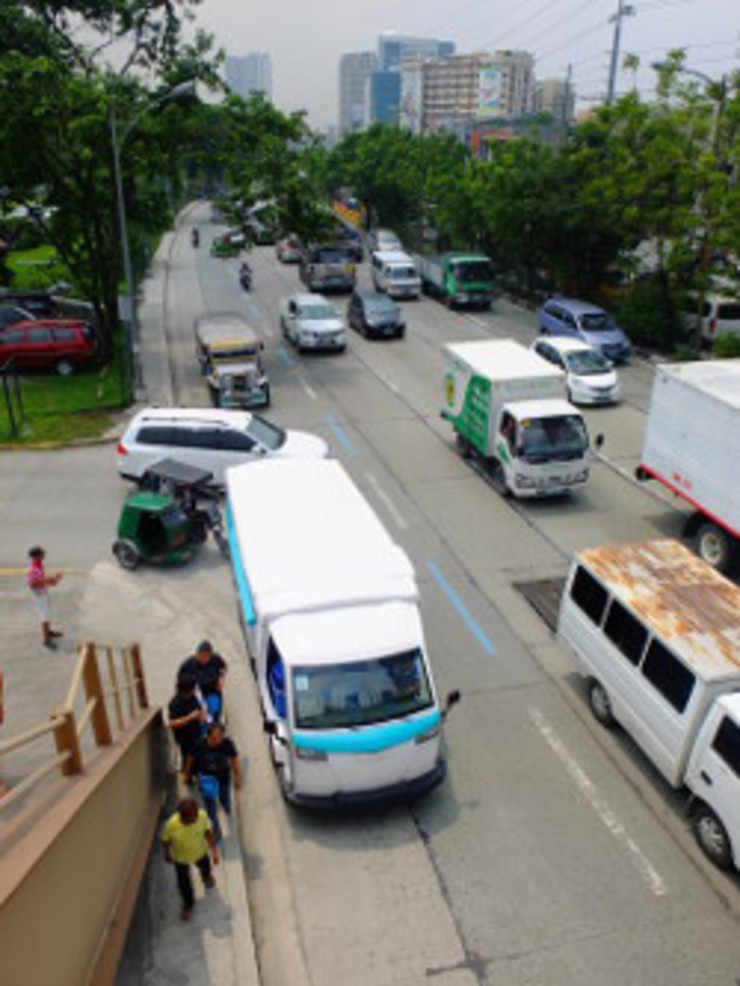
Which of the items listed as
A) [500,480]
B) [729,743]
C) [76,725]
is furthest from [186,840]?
[500,480]

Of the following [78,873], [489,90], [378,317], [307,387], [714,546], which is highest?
[489,90]

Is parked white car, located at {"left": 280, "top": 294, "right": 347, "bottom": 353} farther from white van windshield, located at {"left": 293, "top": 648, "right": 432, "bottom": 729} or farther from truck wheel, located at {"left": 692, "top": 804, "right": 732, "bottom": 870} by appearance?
truck wheel, located at {"left": 692, "top": 804, "right": 732, "bottom": 870}

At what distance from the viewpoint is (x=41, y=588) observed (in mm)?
11859

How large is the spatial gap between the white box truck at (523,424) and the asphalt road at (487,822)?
27.4 inches

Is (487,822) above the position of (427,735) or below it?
below

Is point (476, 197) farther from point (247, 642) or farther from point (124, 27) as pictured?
point (247, 642)

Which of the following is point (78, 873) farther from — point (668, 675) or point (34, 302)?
point (34, 302)

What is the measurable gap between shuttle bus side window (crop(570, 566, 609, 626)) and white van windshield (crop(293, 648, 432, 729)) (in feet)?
9.18

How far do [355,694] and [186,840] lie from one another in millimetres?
2342

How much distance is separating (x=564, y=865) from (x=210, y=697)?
445 centimetres

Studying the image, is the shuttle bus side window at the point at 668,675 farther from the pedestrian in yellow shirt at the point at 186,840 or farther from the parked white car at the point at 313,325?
the parked white car at the point at 313,325

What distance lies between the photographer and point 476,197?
133 feet

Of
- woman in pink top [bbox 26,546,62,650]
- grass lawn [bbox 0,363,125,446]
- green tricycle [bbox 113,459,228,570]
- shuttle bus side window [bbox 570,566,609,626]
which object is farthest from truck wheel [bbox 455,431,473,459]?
woman in pink top [bbox 26,546,62,650]

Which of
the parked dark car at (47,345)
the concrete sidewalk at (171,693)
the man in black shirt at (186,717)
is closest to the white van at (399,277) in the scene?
the parked dark car at (47,345)
